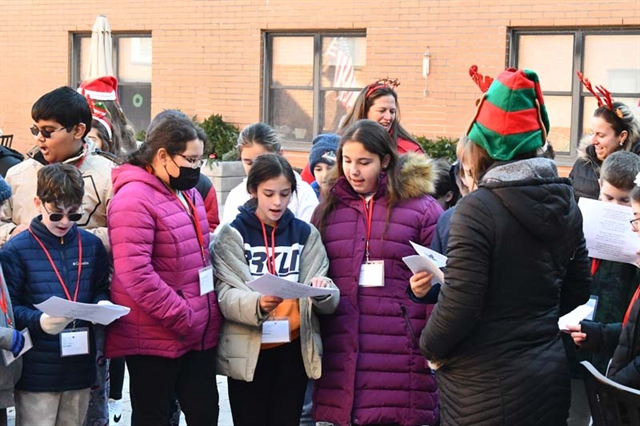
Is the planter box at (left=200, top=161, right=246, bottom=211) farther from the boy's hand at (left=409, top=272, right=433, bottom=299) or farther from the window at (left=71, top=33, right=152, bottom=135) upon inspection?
the boy's hand at (left=409, top=272, right=433, bottom=299)

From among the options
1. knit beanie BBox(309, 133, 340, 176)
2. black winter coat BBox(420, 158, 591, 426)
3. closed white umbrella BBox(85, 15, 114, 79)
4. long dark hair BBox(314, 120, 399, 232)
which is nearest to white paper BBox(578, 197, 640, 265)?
long dark hair BBox(314, 120, 399, 232)

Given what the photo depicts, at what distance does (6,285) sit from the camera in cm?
432

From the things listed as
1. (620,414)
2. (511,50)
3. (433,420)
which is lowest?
(433,420)

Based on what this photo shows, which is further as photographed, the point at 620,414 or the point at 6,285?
the point at 6,285

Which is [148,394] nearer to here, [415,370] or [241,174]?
[415,370]

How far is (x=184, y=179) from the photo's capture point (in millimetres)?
4457

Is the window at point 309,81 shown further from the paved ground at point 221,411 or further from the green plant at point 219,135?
the paved ground at point 221,411

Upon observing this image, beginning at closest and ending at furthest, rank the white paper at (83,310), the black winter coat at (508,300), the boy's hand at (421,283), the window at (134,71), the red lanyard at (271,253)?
the black winter coat at (508,300) < the boy's hand at (421,283) < the white paper at (83,310) < the red lanyard at (271,253) < the window at (134,71)

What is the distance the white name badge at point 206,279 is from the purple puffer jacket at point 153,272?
0.02 meters

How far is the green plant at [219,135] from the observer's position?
1345 cm

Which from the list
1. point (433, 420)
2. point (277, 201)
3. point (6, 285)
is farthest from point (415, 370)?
point (6, 285)

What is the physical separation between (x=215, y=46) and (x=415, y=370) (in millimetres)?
10278

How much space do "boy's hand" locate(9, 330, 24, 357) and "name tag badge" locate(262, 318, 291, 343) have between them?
112 centimetres

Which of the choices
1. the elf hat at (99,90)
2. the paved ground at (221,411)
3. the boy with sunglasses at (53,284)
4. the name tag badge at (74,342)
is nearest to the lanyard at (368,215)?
the boy with sunglasses at (53,284)
